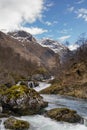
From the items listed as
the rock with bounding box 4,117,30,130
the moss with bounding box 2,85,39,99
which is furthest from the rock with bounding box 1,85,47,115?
the rock with bounding box 4,117,30,130

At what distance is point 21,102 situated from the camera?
4997 cm

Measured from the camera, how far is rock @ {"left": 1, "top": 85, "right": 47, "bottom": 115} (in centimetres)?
4934

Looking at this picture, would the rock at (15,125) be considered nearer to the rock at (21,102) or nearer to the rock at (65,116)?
the rock at (65,116)

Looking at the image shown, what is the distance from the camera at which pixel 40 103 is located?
52906 millimetres

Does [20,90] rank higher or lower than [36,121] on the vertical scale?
higher

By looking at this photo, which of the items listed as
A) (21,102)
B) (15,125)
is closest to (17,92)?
(21,102)

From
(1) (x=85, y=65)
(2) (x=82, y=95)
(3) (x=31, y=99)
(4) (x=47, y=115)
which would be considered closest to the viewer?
(4) (x=47, y=115)

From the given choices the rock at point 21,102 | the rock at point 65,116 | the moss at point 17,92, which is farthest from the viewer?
the moss at point 17,92

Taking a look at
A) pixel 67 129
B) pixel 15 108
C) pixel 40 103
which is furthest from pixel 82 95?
pixel 67 129

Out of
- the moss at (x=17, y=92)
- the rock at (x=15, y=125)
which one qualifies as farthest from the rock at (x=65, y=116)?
the moss at (x=17, y=92)

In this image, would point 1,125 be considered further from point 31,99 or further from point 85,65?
point 85,65

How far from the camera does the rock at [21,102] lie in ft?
162

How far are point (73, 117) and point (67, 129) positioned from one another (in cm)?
440

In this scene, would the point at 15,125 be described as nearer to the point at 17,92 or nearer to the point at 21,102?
the point at 21,102
